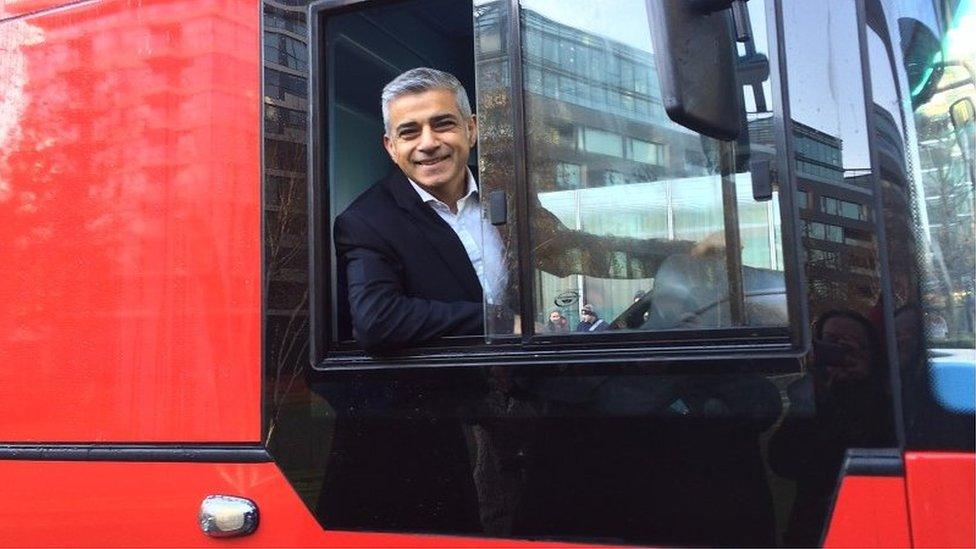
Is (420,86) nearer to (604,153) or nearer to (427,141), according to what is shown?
(427,141)

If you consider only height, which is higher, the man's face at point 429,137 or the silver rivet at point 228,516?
the man's face at point 429,137

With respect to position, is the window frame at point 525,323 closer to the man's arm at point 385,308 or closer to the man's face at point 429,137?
the man's arm at point 385,308

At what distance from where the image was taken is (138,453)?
2141 millimetres

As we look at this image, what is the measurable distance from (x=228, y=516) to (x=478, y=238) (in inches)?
34.5

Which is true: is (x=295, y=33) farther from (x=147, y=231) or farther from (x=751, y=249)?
(x=751, y=249)

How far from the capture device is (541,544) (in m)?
1.78

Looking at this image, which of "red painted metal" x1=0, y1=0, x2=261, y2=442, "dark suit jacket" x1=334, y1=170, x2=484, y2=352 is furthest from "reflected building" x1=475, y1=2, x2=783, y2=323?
"red painted metal" x1=0, y1=0, x2=261, y2=442

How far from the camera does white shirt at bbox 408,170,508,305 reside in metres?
1.89

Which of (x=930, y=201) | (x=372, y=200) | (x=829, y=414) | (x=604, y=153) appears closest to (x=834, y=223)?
(x=930, y=201)

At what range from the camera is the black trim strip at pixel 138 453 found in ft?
6.67

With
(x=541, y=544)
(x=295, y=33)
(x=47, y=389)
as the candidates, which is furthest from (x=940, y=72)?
(x=47, y=389)

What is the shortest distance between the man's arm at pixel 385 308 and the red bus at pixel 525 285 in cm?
4

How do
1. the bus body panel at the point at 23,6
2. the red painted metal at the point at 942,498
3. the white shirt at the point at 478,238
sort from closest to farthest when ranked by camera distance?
the red painted metal at the point at 942,498
the white shirt at the point at 478,238
the bus body panel at the point at 23,6

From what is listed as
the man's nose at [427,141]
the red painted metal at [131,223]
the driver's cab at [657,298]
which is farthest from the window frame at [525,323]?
the man's nose at [427,141]
